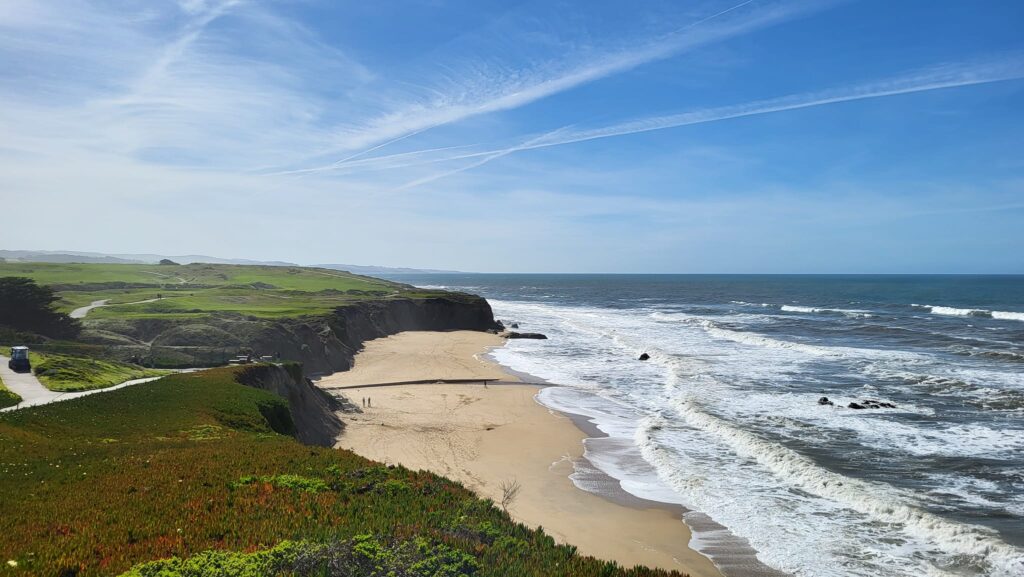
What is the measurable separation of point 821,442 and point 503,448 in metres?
13.1

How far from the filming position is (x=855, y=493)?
1884 cm

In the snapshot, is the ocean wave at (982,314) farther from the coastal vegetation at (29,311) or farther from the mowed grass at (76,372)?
the coastal vegetation at (29,311)

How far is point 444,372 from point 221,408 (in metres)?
25.3

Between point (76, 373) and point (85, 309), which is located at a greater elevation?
point (85, 309)

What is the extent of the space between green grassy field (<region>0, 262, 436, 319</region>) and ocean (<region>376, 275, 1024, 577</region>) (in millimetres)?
25019

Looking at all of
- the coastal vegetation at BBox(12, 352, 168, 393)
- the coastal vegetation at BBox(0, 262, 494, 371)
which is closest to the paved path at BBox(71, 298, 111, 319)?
the coastal vegetation at BBox(0, 262, 494, 371)

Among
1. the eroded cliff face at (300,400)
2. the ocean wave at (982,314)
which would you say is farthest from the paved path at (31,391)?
the ocean wave at (982,314)

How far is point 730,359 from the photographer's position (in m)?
48.4

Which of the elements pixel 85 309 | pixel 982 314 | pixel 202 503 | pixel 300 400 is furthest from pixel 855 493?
pixel 982 314

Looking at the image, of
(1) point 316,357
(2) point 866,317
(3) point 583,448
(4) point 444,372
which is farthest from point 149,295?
(2) point 866,317

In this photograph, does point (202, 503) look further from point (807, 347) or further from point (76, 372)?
point (807, 347)

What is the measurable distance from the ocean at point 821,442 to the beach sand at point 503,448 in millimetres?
1217

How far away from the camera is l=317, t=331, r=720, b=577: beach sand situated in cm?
1664

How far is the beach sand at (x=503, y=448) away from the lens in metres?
16.6
